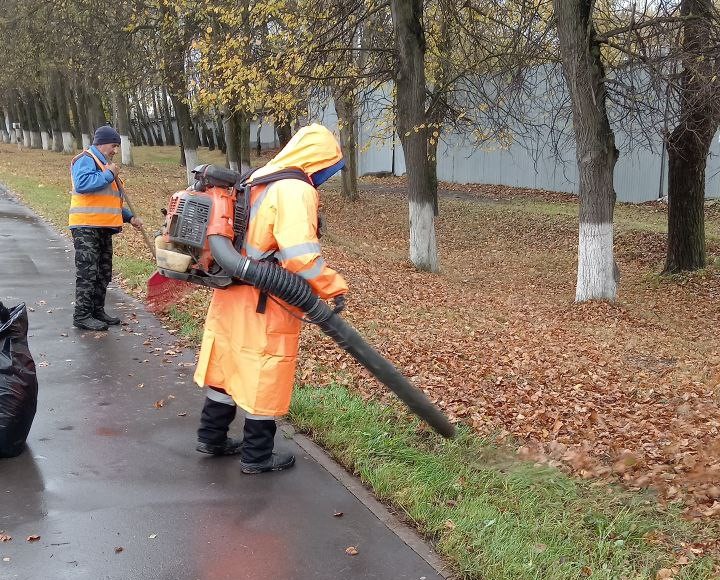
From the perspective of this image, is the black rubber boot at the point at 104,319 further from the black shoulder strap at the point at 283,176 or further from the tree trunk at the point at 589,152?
the tree trunk at the point at 589,152

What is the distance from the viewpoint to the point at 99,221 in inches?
278

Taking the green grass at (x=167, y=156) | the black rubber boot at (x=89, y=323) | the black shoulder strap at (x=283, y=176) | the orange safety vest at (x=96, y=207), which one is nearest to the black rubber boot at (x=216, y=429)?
the black shoulder strap at (x=283, y=176)

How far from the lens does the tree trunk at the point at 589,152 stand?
418 inches

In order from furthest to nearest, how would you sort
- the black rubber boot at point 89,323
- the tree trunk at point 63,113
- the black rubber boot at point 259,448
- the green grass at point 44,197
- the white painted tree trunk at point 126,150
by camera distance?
the tree trunk at point 63,113 → the white painted tree trunk at point 126,150 → the green grass at point 44,197 → the black rubber boot at point 89,323 → the black rubber boot at point 259,448

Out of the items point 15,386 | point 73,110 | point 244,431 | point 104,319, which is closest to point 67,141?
point 73,110

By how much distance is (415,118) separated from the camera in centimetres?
1305

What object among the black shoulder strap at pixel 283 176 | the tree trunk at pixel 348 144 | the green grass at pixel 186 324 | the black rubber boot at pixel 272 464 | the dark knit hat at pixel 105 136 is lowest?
the black rubber boot at pixel 272 464

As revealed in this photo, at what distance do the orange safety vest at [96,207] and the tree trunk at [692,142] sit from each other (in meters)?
7.47

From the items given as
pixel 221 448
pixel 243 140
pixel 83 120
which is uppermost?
pixel 83 120

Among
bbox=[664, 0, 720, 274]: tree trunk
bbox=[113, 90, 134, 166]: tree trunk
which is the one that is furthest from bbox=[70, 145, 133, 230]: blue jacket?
bbox=[113, 90, 134, 166]: tree trunk

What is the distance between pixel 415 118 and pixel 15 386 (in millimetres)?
9794

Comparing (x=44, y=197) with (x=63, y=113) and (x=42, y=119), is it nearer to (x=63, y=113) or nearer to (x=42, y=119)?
(x=63, y=113)

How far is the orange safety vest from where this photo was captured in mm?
7016

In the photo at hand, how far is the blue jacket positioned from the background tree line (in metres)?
6.68
